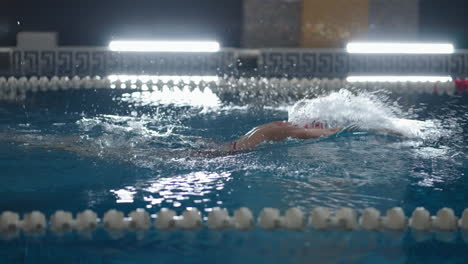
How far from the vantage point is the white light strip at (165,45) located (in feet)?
23.9

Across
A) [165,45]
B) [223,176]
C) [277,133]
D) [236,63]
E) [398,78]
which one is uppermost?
[165,45]

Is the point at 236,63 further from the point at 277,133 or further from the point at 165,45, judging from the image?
the point at 277,133

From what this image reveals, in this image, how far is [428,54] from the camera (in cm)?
701

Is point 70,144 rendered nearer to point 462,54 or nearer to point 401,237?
point 401,237

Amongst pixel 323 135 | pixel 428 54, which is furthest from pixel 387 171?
pixel 428 54

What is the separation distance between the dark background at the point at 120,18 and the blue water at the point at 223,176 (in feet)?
8.01

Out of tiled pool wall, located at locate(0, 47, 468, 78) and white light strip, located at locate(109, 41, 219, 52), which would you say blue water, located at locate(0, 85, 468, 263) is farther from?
white light strip, located at locate(109, 41, 219, 52)

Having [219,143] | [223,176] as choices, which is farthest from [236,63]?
[223,176]

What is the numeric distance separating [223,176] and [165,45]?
4.19 meters

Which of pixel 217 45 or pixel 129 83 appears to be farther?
pixel 217 45

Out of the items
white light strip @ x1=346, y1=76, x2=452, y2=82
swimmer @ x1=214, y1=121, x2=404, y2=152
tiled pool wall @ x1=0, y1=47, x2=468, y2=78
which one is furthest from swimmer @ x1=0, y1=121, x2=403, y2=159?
tiled pool wall @ x1=0, y1=47, x2=468, y2=78

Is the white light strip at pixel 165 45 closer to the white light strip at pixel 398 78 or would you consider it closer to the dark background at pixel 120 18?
the dark background at pixel 120 18

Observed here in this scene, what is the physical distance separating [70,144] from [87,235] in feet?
4.32

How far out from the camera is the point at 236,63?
6.87 m
